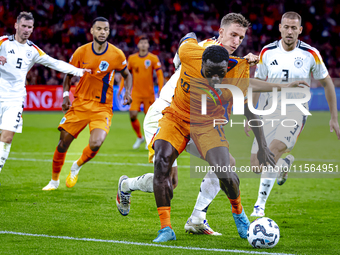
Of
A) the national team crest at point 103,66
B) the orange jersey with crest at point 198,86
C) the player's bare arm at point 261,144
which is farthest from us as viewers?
the national team crest at point 103,66

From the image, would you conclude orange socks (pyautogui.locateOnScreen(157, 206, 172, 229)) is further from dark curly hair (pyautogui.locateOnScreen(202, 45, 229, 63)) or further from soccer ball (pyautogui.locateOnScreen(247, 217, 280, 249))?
dark curly hair (pyautogui.locateOnScreen(202, 45, 229, 63))

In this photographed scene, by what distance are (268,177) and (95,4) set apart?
22032 millimetres

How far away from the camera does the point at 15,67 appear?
6977 millimetres

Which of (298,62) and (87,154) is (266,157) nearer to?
(298,62)

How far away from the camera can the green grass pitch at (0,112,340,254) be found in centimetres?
420

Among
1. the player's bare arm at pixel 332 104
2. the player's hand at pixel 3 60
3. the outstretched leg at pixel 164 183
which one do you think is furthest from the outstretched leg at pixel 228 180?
the player's hand at pixel 3 60

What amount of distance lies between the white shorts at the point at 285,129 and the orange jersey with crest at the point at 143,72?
6574mm

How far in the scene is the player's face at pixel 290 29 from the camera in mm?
6195

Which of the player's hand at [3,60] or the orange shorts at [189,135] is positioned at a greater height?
the player's hand at [3,60]

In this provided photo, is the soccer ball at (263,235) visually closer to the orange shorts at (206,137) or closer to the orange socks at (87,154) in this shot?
the orange shorts at (206,137)

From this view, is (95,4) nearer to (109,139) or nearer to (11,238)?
(109,139)

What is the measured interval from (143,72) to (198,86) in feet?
28.3

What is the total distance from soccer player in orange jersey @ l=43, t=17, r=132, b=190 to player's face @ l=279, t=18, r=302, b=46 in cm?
255

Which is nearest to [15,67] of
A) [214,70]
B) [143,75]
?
[214,70]
